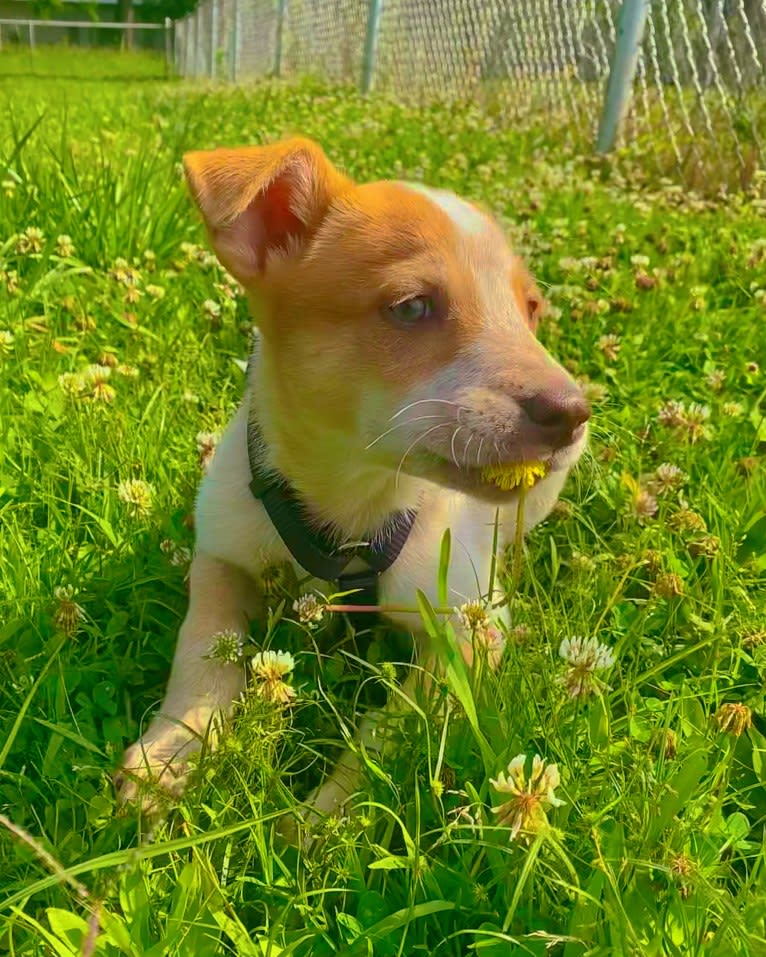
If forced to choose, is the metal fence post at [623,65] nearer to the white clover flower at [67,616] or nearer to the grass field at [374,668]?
the grass field at [374,668]

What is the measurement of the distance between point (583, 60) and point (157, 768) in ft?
24.0

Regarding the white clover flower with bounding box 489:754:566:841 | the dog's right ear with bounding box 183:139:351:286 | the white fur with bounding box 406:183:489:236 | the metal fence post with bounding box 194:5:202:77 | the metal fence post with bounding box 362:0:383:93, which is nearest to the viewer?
the white clover flower with bounding box 489:754:566:841

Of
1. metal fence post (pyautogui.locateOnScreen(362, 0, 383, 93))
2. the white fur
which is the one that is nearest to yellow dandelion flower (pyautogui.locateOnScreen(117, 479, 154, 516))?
the white fur

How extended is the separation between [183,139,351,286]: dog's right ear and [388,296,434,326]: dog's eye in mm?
371

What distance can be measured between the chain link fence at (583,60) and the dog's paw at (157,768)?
5.76 m

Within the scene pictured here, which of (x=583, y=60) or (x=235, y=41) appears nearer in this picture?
(x=583, y=60)

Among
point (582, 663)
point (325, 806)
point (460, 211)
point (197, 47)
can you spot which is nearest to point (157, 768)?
point (325, 806)

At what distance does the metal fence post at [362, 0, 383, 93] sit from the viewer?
11.4 metres

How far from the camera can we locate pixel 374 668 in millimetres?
1614

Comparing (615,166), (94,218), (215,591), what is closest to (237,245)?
(215,591)

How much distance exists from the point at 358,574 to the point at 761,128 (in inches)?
209

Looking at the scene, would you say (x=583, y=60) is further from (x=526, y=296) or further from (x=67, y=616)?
(x=67, y=616)

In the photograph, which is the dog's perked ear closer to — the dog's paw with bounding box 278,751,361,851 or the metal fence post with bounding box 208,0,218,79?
the dog's paw with bounding box 278,751,361,851

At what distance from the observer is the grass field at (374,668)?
1311mm
